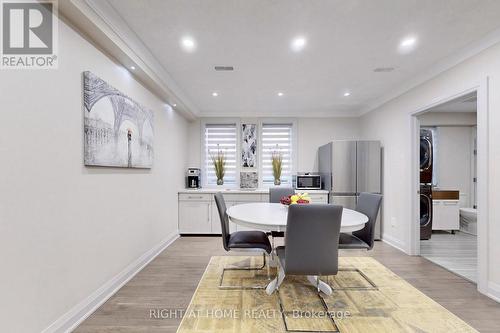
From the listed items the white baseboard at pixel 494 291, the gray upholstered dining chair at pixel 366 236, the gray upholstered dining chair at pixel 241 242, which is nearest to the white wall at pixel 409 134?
the white baseboard at pixel 494 291

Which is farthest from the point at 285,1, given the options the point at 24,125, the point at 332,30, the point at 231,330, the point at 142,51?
the point at 231,330

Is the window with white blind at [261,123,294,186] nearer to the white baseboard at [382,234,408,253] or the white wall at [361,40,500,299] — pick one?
the white wall at [361,40,500,299]

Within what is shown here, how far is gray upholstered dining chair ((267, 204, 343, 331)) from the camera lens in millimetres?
1859

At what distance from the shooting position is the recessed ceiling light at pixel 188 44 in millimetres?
2315

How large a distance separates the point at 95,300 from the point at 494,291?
3644 mm

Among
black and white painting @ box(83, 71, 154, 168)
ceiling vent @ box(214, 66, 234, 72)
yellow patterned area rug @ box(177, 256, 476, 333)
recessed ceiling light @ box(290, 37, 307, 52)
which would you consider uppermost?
recessed ceiling light @ box(290, 37, 307, 52)

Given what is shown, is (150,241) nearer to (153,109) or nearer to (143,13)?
(153,109)

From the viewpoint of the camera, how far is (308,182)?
15.5 feet

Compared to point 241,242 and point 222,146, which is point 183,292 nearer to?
point 241,242

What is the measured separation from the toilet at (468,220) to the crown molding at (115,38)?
19.0 ft

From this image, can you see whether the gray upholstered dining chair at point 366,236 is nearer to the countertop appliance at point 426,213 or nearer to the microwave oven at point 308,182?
the microwave oven at point 308,182

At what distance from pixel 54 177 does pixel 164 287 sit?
60.0 inches

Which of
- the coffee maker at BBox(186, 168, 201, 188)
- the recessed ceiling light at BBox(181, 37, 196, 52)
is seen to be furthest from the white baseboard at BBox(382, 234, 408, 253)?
the recessed ceiling light at BBox(181, 37, 196, 52)

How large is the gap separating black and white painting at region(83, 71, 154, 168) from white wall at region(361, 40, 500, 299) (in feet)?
11.8
